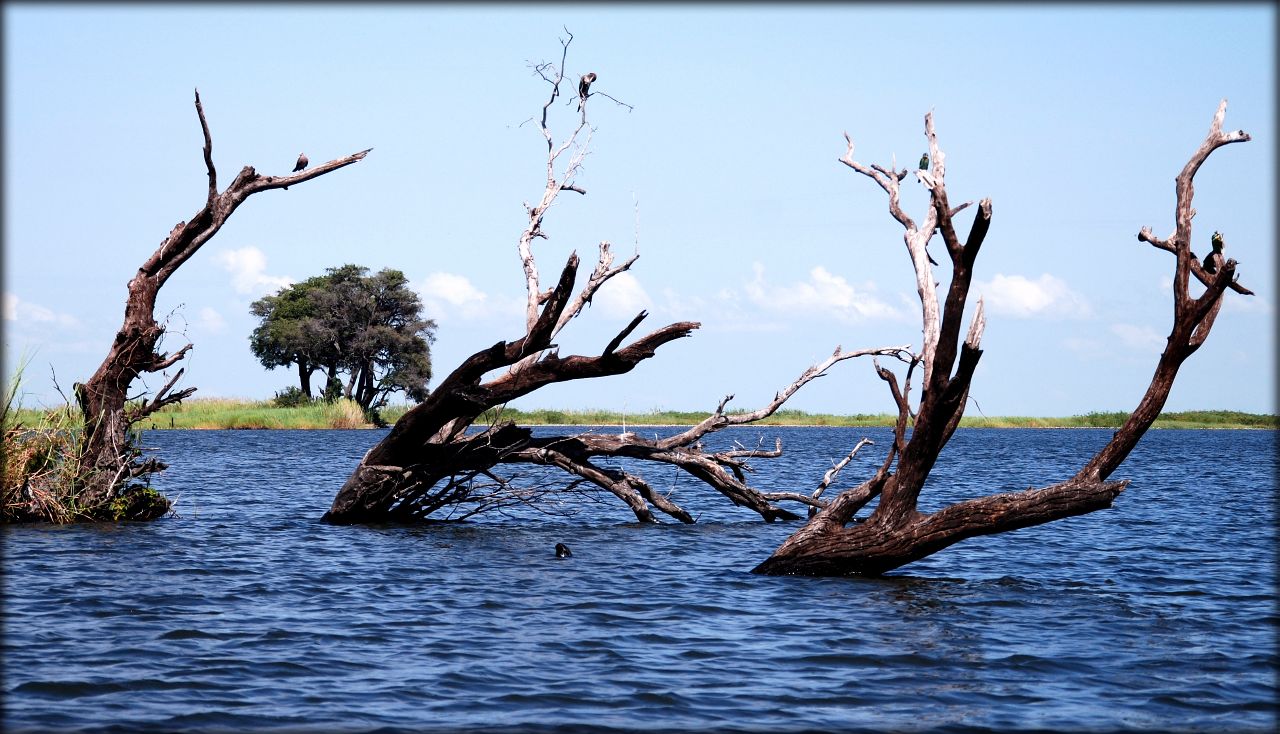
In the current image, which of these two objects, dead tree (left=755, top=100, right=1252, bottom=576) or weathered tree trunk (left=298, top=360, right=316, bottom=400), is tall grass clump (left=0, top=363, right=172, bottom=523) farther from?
weathered tree trunk (left=298, top=360, right=316, bottom=400)

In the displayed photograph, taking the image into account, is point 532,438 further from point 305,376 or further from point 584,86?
point 305,376

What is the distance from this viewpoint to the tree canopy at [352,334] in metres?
68.1

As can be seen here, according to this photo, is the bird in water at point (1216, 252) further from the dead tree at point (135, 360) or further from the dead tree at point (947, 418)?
the dead tree at point (135, 360)

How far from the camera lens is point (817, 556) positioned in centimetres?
1335

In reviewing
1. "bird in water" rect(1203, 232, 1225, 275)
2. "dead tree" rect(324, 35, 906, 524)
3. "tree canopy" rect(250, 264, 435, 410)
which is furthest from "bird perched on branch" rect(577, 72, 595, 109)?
"tree canopy" rect(250, 264, 435, 410)

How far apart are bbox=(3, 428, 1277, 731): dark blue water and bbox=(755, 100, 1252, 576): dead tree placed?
52cm

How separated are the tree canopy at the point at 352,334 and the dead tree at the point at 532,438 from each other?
4947cm

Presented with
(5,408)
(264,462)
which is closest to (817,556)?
(5,408)

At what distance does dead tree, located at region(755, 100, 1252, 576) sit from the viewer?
11.2 metres

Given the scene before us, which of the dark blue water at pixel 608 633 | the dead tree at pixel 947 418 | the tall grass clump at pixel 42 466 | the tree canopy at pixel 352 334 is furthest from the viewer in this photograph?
the tree canopy at pixel 352 334

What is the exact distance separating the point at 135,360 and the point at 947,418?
1191 cm

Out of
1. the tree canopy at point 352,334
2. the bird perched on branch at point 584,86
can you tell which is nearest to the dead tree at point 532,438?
the bird perched on branch at point 584,86

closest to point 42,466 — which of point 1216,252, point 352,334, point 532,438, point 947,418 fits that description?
point 532,438

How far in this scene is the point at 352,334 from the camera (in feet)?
225
